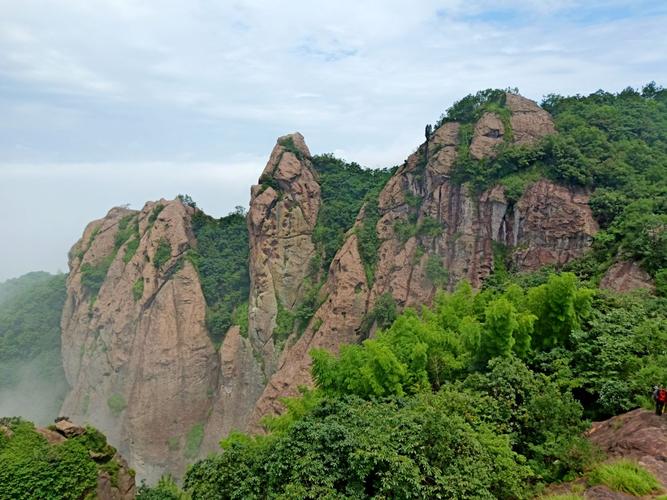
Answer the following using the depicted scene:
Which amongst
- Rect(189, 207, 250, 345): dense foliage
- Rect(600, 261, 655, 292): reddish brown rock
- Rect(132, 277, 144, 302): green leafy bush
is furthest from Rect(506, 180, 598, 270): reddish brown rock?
Rect(132, 277, 144, 302): green leafy bush

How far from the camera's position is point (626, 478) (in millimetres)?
7992

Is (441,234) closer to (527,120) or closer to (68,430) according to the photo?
(527,120)

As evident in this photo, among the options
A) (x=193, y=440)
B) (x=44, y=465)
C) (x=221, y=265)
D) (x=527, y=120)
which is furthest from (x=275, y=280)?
(x=44, y=465)

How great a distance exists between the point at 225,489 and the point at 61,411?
126ft

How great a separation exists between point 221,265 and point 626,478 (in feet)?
113

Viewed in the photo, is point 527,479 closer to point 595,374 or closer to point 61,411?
point 595,374

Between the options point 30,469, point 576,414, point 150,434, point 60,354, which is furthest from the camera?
point 60,354

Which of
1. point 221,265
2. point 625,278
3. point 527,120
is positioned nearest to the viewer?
point 625,278

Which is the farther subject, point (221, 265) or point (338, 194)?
point (338, 194)

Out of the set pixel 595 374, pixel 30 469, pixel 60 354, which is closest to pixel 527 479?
pixel 595 374

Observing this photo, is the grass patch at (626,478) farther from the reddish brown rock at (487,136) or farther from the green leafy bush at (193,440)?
the green leafy bush at (193,440)

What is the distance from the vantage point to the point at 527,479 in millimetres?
9586

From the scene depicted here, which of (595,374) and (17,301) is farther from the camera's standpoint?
(17,301)

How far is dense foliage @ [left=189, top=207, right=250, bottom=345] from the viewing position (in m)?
37.4
